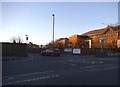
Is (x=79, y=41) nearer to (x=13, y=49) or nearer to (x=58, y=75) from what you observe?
(x=13, y=49)

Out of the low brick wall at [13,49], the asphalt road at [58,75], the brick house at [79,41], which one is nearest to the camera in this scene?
the asphalt road at [58,75]

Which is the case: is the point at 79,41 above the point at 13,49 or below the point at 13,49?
above

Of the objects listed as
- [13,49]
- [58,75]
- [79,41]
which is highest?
[79,41]

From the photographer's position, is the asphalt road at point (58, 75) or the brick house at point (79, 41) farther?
the brick house at point (79, 41)

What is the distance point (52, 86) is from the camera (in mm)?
10125

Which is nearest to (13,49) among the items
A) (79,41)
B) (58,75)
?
(58,75)

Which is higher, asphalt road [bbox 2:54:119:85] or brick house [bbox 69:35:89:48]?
brick house [bbox 69:35:89:48]

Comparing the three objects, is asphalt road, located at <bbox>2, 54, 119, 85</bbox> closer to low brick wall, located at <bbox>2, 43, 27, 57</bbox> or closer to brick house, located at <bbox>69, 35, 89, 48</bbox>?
low brick wall, located at <bbox>2, 43, 27, 57</bbox>

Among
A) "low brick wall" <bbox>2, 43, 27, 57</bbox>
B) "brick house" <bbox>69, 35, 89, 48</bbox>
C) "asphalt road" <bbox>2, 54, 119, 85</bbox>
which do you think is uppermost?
"brick house" <bbox>69, 35, 89, 48</bbox>

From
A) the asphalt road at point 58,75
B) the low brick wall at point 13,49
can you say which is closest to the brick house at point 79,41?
the low brick wall at point 13,49

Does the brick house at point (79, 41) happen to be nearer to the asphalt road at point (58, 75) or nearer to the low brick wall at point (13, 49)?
the low brick wall at point (13, 49)

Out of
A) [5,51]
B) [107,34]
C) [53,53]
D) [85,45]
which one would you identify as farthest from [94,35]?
[5,51]

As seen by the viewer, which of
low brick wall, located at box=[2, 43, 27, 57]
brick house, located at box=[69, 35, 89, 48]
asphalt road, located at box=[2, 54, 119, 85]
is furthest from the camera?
brick house, located at box=[69, 35, 89, 48]

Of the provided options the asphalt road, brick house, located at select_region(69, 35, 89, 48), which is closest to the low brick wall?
the asphalt road
